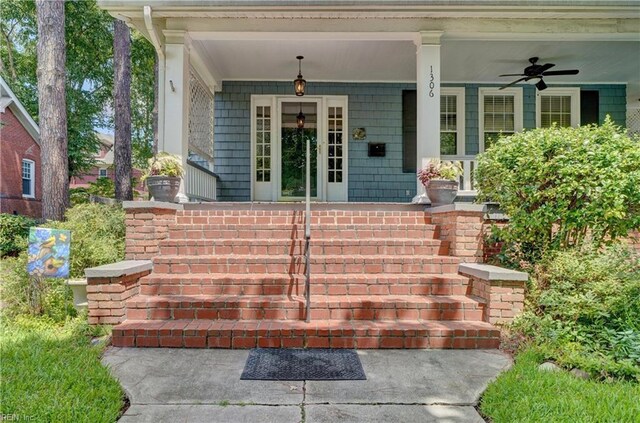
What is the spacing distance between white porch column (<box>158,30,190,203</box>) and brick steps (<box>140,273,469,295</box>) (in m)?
1.76


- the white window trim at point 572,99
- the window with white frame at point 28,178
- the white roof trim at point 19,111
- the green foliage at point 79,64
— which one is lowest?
the window with white frame at point 28,178

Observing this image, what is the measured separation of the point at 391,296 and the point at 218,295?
5.52ft

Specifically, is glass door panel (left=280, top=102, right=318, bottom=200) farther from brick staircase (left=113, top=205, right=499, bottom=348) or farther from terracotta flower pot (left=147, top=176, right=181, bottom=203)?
terracotta flower pot (left=147, top=176, right=181, bottom=203)

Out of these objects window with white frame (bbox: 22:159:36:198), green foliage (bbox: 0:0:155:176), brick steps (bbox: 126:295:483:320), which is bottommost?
brick steps (bbox: 126:295:483:320)

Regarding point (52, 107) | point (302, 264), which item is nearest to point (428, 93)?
point (302, 264)

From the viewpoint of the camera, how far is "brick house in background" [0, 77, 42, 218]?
1314cm

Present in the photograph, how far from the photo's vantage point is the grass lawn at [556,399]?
86.0 inches

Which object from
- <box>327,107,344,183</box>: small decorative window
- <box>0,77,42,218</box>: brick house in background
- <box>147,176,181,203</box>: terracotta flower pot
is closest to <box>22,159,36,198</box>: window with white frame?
<box>0,77,42,218</box>: brick house in background

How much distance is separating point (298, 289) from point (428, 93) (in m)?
3.35

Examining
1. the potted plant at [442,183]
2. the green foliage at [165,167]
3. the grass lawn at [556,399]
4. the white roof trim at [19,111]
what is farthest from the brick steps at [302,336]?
the white roof trim at [19,111]

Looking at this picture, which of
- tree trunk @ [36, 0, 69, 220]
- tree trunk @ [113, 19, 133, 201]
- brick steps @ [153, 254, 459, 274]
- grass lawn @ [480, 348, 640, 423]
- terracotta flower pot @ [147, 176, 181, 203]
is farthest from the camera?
tree trunk @ [113, 19, 133, 201]

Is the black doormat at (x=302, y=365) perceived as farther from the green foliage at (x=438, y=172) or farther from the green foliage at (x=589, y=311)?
Answer: the green foliage at (x=438, y=172)

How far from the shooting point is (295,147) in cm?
796

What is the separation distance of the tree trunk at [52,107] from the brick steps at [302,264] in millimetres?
4593
